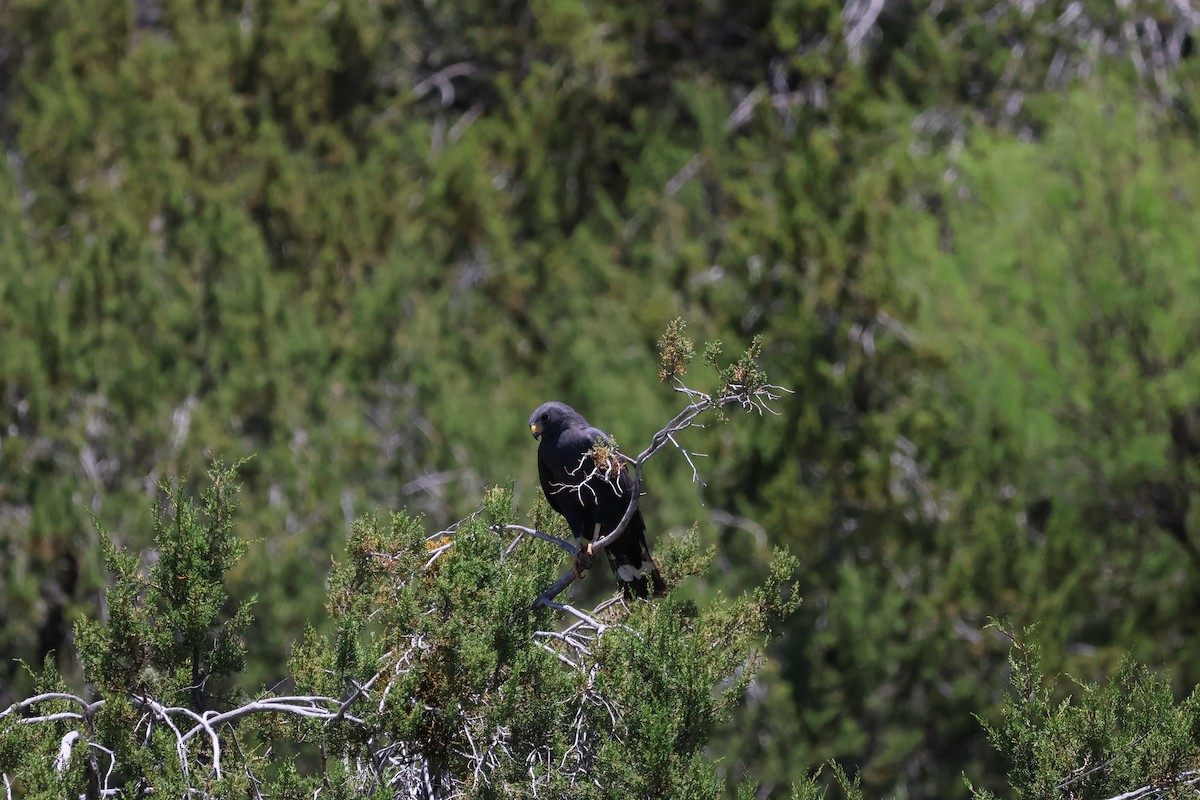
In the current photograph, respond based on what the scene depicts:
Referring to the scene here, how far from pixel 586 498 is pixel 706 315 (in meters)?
7.59

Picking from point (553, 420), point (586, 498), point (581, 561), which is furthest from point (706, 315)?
point (581, 561)

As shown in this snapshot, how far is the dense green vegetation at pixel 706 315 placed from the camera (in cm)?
1029

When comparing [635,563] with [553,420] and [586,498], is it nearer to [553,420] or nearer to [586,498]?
[586,498]

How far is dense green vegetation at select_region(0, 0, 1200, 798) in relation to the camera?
10289mm

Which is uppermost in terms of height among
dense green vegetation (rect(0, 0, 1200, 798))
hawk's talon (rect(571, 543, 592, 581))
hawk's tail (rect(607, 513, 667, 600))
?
hawk's talon (rect(571, 543, 592, 581))

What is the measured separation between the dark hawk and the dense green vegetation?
16.7 ft

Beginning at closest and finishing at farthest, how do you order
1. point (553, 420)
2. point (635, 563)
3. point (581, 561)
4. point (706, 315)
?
point (581, 561) < point (635, 563) < point (553, 420) < point (706, 315)

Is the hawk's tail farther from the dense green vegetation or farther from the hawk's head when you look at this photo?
the dense green vegetation

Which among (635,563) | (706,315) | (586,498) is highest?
(586,498)

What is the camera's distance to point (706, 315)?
11953mm

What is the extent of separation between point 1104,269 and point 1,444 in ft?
26.2

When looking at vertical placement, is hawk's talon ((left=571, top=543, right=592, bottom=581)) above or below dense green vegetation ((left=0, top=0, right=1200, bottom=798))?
above

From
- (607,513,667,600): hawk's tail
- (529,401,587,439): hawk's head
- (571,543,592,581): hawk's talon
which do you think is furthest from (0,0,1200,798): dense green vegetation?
(571,543,592,581): hawk's talon

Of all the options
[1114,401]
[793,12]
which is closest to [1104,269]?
[1114,401]
